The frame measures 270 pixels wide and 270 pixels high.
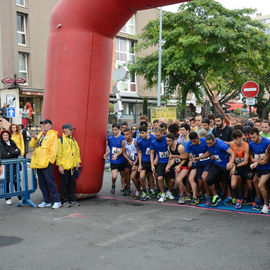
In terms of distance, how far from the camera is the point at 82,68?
7980 millimetres

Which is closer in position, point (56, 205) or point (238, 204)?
point (238, 204)

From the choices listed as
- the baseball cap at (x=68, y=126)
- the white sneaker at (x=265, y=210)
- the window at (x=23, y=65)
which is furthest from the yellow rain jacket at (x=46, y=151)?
the window at (x=23, y=65)

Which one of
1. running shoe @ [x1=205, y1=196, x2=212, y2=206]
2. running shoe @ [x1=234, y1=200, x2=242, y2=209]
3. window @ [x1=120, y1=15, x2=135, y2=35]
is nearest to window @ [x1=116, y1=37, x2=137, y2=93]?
window @ [x1=120, y1=15, x2=135, y2=35]

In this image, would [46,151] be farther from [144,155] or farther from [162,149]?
[162,149]

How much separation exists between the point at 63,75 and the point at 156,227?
3.92 metres

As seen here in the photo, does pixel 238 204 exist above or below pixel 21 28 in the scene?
below

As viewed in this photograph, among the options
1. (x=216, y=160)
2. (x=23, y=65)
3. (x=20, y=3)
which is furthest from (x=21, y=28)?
(x=216, y=160)

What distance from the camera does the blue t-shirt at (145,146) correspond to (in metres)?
8.48

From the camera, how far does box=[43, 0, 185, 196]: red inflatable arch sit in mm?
7910

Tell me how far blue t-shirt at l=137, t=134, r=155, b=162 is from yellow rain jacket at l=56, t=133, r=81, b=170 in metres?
1.58

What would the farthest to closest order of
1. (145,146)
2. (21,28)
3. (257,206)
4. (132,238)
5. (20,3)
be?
1. (21,28)
2. (20,3)
3. (145,146)
4. (257,206)
5. (132,238)

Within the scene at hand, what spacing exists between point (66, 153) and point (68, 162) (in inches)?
7.6

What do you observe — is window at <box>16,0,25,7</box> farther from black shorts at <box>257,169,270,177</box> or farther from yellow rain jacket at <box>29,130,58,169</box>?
black shorts at <box>257,169,270,177</box>

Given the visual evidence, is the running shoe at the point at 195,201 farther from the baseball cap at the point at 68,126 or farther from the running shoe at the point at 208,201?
the baseball cap at the point at 68,126
